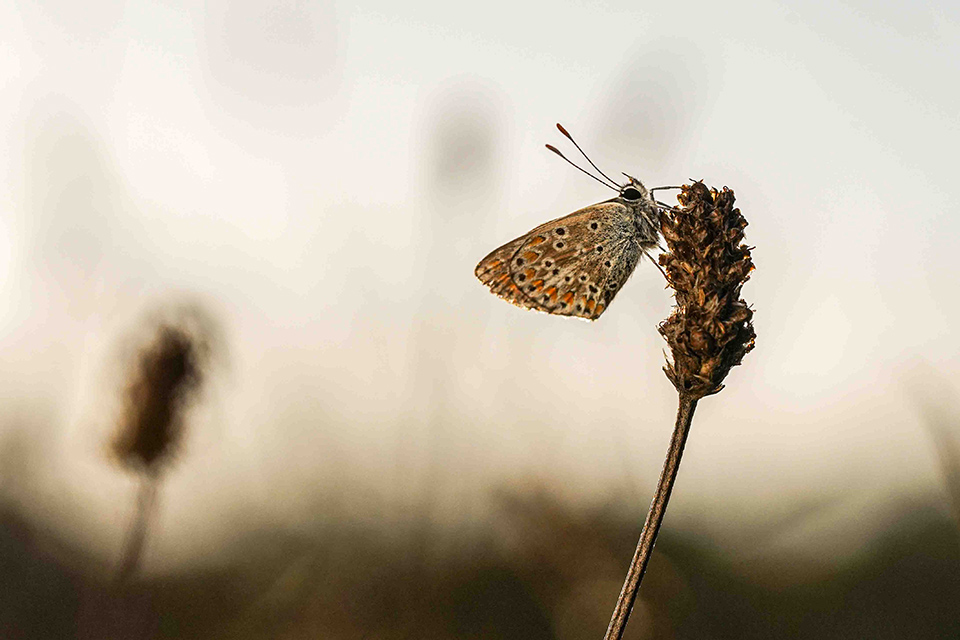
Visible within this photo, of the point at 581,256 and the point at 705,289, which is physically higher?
the point at 581,256

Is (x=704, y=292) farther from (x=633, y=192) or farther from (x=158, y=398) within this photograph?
(x=158, y=398)

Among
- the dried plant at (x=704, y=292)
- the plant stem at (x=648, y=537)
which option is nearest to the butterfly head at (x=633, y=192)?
the dried plant at (x=704, y=292)

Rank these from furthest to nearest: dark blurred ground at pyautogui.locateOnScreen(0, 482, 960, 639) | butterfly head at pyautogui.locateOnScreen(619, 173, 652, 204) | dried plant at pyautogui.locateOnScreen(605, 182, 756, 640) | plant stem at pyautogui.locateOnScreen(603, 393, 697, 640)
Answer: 1. dark blurred ground at pyautogui.locateOnScreen(0, 482, 960, 639)
2. butterfly head at pyautogui.locateOnScreen(619, 173, 652, 204)
3. dried plant at pyautogui.locateOnScreen(605, 182, 756, 640)
4. plant stem at pyautogui.locateOnScreen(603, 393, 697, 640)

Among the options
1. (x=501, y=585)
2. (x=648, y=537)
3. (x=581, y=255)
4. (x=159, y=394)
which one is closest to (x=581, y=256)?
(x=581, y=255)

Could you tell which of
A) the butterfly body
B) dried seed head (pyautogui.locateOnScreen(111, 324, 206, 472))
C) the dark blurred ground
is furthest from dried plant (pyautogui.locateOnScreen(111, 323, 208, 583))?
the butterfly body

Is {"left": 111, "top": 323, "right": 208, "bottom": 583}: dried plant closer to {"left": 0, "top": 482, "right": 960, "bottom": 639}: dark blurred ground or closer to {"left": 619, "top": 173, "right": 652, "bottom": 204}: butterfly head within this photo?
{"left": 0, "top": 482, "right": 960, "bottom": 639}: dark blurred ground

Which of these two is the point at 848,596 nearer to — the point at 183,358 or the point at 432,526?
the point at 432,526

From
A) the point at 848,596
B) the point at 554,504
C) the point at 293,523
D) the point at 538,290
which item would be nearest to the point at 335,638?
the point at 293,523
